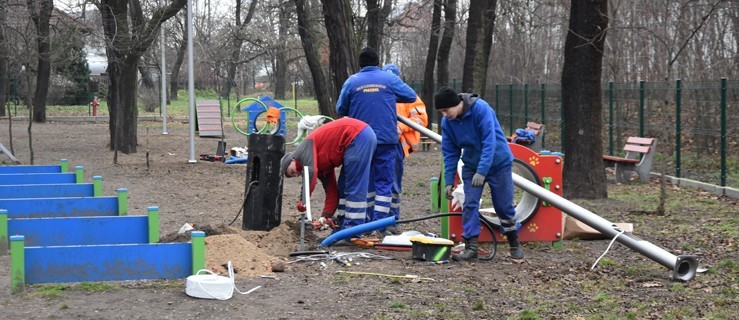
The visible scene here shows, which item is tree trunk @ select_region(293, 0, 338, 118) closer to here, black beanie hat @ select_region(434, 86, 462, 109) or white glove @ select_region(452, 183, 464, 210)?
white glove @ select_region(452, 183, 464, 210)

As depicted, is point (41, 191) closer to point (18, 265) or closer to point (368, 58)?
point (368, 58)

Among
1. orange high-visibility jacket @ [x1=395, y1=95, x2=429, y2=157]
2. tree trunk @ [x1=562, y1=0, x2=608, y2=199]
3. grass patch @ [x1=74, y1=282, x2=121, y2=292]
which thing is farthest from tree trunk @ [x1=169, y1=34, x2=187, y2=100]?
grass patch @ [x1=74, y1=282, x2=121, y2=292]

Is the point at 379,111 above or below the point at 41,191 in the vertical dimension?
above

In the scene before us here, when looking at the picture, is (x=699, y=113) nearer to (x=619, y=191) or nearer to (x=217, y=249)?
(x=619, y=191)

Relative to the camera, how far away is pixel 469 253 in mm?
8930

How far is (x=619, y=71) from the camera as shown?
31359 millimetres

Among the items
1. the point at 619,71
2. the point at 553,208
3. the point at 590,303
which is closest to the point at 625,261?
the point at 553,208

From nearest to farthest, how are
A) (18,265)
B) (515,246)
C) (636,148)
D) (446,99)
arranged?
1. (18,265)
2. (446,99)
3. (515,246)
4. (636,148)

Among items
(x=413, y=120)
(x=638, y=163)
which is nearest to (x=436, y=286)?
(x=413, y=120)

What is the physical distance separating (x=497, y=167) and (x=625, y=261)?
1458mm

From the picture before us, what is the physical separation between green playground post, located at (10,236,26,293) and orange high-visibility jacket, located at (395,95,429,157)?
4876mm

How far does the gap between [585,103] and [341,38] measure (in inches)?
206

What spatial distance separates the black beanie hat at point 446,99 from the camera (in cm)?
859

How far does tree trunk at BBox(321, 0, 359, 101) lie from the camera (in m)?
17.7
